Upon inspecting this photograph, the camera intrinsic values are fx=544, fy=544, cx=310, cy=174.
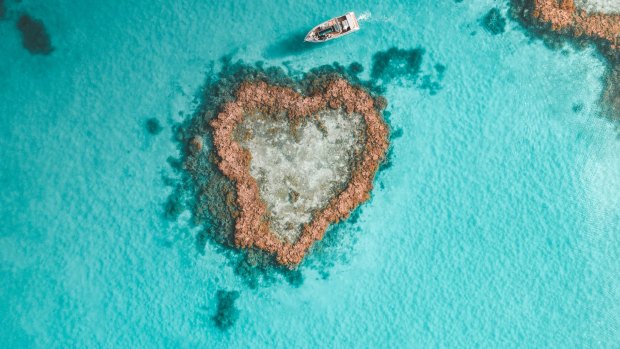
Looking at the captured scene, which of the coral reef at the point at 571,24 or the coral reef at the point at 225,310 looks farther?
the coral reef at the point at 225,310

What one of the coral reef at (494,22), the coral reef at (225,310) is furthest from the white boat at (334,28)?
the coral reef at (225,310)

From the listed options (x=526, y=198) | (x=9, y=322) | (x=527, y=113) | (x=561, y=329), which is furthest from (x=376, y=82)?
(x=9, y=322)

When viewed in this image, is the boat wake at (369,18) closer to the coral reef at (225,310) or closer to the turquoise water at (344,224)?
the turquoise water at (344,224)

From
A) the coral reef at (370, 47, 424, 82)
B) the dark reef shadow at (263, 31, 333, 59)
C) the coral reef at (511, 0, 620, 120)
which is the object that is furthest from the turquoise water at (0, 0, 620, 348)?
the coral reef at (511, 0, 620, 120)

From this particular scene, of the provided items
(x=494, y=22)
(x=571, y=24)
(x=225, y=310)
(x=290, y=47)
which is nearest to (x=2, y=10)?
(x=290, y=47)

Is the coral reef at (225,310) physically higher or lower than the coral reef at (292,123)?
lower

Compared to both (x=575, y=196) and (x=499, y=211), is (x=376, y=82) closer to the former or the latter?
(x=499, y=211)
